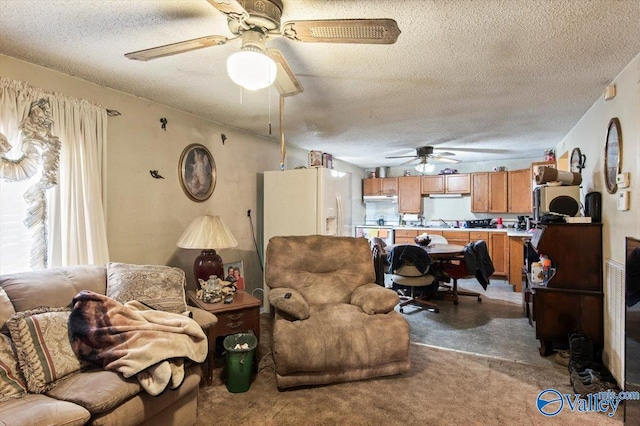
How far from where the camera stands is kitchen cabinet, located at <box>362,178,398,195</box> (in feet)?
24.5

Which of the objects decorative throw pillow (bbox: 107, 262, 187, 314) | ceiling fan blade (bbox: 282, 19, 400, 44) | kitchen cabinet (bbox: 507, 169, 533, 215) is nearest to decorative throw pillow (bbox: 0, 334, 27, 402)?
decorative throw pillow (bbox: 107, 262, 187, 314)

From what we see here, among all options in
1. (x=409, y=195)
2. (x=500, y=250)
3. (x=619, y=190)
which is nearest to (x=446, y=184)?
(x=409, y=195)

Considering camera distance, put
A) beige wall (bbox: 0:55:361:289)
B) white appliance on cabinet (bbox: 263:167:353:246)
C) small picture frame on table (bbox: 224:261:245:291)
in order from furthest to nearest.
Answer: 1. white appliance on cabinet (bbox: 263:167:353:246)
2. small picture frame on table (bbox: 224:261:245:291)
3. beige wall (bbox: 0:55:361:289)

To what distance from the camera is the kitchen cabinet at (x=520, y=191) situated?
609 centimetres

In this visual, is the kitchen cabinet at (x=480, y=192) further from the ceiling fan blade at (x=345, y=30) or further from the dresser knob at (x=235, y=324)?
the ceiling fan blade at (x=345, y=30)

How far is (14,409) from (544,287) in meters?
3.59

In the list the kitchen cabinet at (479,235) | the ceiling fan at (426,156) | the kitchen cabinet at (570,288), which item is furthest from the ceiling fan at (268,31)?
the kitchen cabinet at (479,235)

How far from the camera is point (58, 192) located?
2369 mm

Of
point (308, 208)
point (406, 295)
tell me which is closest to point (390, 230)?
A: point (406, 295)

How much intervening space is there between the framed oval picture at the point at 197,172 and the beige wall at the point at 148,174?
0.19 ft

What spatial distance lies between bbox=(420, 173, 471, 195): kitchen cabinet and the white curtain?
19.8 ft

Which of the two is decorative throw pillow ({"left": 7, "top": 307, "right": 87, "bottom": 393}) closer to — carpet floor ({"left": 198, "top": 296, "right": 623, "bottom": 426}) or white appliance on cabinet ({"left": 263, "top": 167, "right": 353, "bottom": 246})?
carpet floor ({"left": 198, "top": 296, "right": 623, "bottom": 426})

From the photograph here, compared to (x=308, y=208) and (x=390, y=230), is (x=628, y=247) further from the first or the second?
(x=390, y=230)

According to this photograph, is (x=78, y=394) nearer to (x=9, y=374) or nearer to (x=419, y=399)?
(x=9, y=374)
